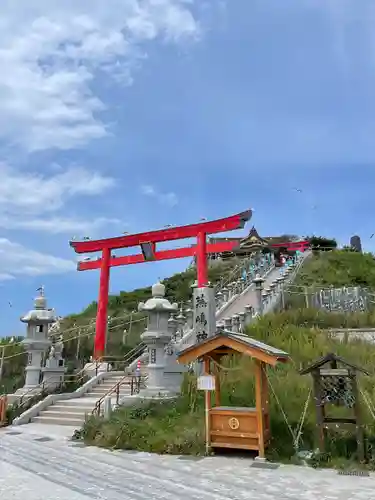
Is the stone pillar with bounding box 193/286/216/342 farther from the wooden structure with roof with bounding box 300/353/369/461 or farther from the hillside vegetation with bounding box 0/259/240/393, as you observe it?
the hillside vegetation with bounding box 0/259/240/393

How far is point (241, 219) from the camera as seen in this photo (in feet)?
71.8

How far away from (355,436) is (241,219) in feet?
46.4

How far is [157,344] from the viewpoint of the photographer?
47.2ft

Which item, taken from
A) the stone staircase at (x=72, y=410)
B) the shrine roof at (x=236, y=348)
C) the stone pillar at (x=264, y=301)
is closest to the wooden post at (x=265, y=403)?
the shrine roof at (x=236, y=348)

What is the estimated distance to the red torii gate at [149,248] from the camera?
2214 cm

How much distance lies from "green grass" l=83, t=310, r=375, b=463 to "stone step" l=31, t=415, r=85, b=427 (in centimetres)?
214

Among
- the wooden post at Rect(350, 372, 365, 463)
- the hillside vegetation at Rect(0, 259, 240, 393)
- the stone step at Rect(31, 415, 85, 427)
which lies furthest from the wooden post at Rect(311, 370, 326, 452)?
the hillside vegetation at Rect(0, 259, 240, 393)

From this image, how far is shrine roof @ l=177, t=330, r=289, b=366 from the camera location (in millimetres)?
8922

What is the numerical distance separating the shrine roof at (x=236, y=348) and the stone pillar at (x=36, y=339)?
30.0ft

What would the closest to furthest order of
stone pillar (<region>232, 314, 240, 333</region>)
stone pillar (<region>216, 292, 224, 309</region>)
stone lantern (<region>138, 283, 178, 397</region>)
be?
1. stone lantern (<region>138, 283, 178, 397</region>)
2. stone pillar (<region>232, 314, 240, 333</region>)
3. stone pillar (<region>216, 292, 224, 309</region>)

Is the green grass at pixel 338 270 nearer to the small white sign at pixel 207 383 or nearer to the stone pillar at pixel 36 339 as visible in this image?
the stone pillar at pixel 36 339

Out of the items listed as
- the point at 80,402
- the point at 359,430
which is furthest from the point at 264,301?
the point at 359,430

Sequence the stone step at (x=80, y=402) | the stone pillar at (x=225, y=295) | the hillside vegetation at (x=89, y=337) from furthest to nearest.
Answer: the stone pillar at (x=225, y=295), the hillside vegetation at (x=89, y=337), the stone step at (x=80, y=402)

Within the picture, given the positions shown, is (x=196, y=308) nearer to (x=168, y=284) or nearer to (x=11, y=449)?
(x=11, y=449)
